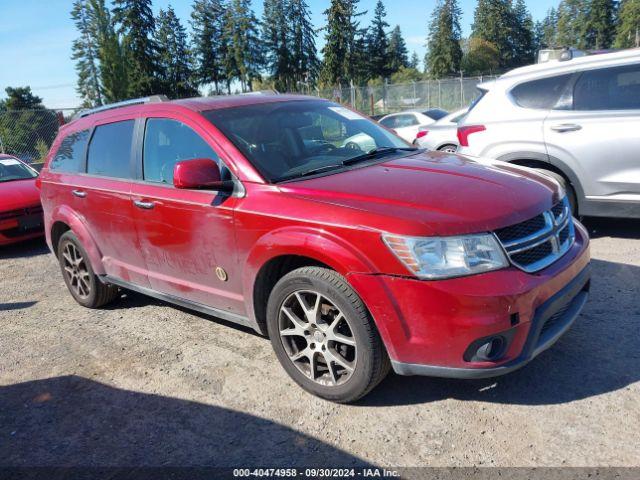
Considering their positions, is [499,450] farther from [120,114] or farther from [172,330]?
[120,114]

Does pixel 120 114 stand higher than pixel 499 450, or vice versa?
pixel 120 114

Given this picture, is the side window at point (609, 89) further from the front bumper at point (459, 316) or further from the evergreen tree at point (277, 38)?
the evergreen tree at point (277, 38)

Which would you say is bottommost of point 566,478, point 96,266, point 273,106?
point 566,478

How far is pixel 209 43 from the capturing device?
65.2 metres

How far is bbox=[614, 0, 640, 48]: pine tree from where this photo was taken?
233 ft

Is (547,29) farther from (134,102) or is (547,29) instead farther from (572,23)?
(134,102)

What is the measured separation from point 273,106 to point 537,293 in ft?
7.67

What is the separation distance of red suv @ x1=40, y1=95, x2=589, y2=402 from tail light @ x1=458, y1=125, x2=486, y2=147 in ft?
6.72

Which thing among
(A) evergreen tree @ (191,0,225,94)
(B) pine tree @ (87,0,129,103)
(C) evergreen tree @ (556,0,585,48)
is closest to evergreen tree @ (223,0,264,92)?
(A) evergreen tree @ (191,0,225,94)

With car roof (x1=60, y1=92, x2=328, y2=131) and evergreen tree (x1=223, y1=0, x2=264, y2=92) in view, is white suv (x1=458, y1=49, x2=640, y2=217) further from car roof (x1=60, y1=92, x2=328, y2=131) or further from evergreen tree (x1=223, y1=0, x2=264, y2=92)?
evergreen tree (x1=223, y1=0, x2=264, y2=92)

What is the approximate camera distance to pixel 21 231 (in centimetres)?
762

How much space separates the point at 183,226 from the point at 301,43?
68785mm

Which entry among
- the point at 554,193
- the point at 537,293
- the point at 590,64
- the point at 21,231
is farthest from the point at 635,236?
the point at 21,231

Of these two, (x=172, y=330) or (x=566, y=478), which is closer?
(x=566, y=478)
